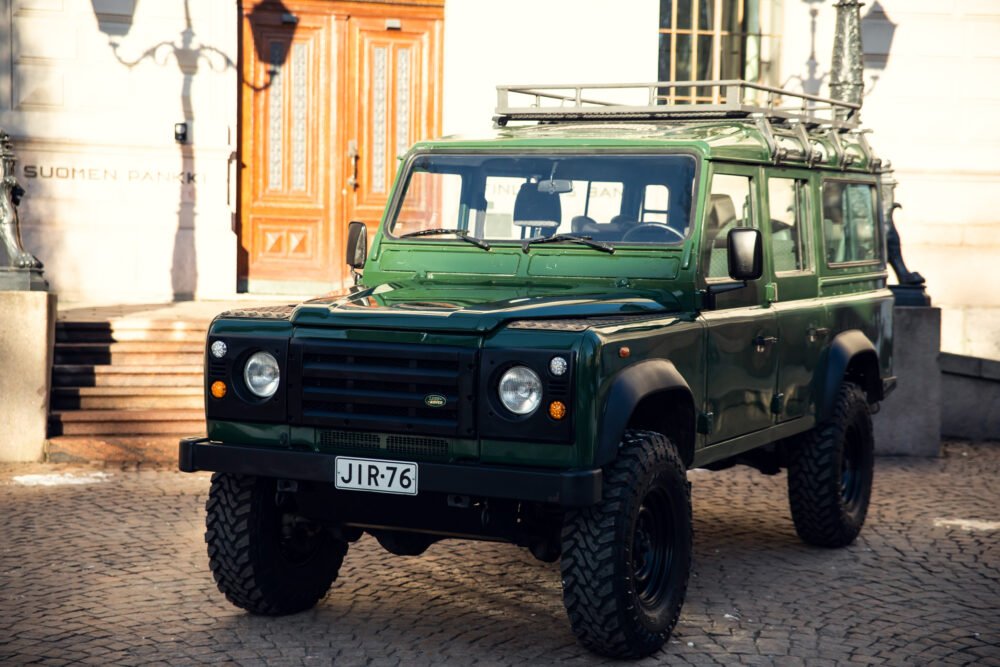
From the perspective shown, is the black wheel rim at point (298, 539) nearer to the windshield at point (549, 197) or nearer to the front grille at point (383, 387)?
the front grille at point (383, 387)

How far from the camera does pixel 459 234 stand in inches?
259

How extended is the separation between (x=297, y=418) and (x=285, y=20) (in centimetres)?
905

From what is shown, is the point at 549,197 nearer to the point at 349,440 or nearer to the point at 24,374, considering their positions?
the point at 349,440

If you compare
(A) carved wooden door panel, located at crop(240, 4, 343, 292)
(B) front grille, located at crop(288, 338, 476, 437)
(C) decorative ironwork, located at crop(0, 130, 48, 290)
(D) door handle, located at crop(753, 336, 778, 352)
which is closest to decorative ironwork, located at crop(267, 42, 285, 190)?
(A) carved wooden door panel, located at crop(240, 4, 343, 292)

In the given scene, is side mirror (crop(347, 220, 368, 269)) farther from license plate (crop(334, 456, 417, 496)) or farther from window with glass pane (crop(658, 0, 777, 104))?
window with glass pane (crop(658, 0, 777, 104))

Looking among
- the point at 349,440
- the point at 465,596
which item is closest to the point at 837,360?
the point at 465,596

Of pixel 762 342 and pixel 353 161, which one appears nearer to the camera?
pixel 762 342

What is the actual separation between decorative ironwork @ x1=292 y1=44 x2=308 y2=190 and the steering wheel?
26.8ft

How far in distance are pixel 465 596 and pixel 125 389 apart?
463 centimetres

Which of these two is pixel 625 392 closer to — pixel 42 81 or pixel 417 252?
pixel 417 252

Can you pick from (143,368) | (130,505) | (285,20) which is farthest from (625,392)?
(285,20)

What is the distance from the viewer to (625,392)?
209 inches

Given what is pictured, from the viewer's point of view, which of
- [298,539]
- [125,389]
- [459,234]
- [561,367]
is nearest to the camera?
[561,367]

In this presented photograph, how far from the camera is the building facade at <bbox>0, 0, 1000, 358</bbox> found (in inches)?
529
